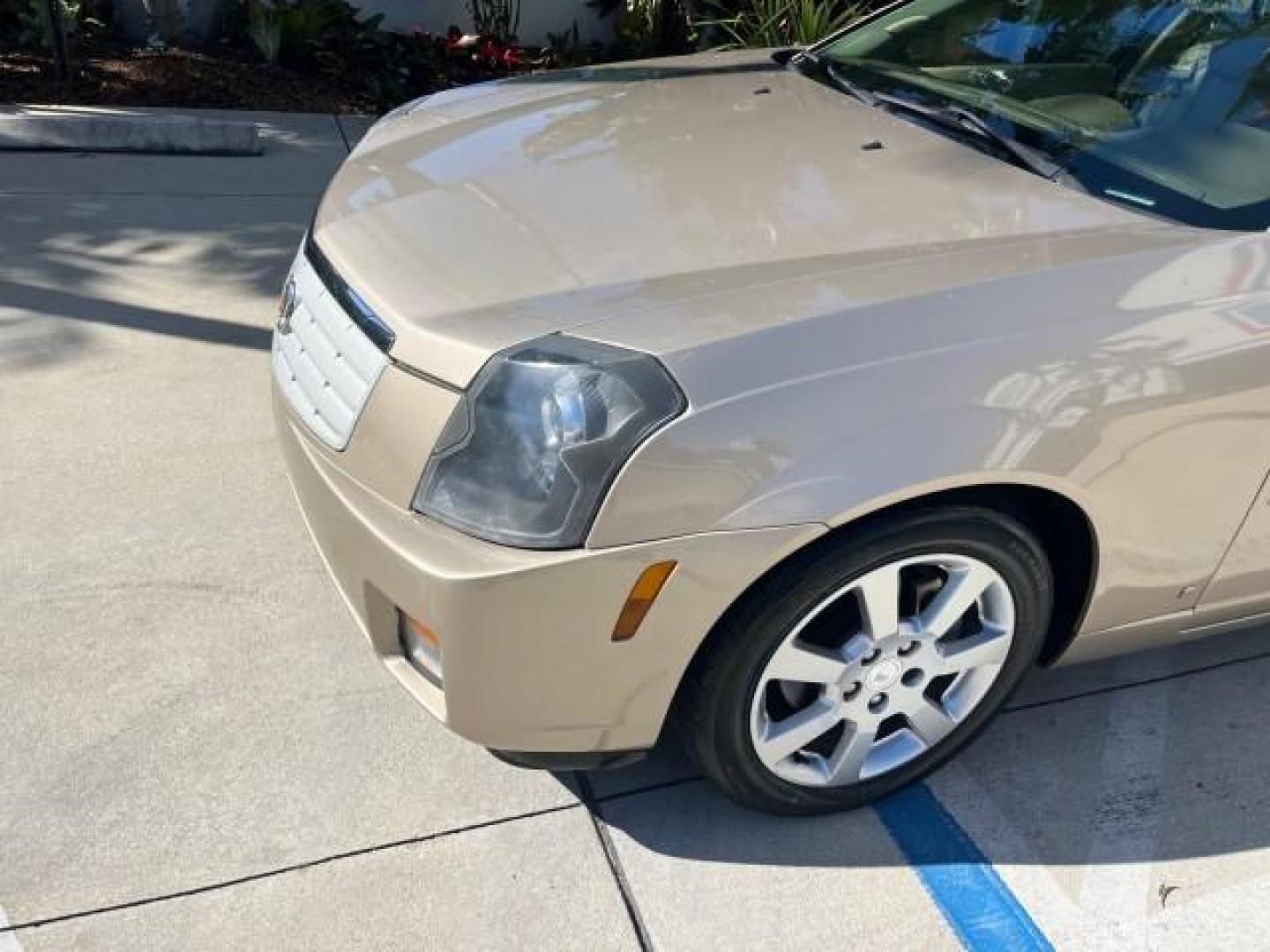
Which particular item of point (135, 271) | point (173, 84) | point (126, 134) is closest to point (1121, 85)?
point (135, 271)

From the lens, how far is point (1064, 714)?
286cm

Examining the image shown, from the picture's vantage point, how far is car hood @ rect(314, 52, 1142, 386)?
87.1 inches

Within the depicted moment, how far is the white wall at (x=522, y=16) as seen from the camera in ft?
25.5

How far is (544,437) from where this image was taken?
6.61 feet

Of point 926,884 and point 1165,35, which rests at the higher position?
point 1165,35

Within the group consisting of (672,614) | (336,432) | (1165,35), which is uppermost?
(1165,35)

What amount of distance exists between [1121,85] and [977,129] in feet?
1.25

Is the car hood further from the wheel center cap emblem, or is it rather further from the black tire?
the wheel center cap emblem

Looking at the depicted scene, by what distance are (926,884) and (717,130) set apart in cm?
175

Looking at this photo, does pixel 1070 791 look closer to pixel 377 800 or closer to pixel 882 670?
pixel 882 670

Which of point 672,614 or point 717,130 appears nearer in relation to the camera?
point 672,614

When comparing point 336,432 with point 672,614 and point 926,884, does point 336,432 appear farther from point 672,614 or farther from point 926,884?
point 926,884

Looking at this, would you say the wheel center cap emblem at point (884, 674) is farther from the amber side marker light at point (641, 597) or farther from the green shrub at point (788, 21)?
the green shrub at point (788, 21)

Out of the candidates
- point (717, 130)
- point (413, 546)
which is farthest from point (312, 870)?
point (717, 130)
